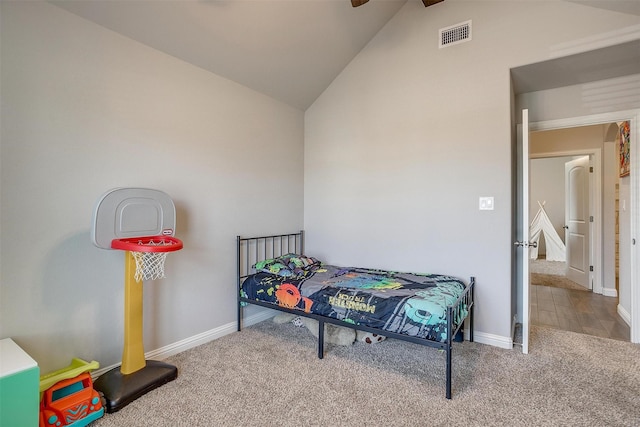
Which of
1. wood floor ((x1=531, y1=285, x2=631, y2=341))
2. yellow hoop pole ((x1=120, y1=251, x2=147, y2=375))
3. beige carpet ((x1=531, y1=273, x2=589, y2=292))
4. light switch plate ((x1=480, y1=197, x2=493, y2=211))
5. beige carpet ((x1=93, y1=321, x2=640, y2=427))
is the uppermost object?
light switch plate ((x1=480, y1=197, x2=493, y2=211))

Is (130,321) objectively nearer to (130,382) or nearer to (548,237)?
(130,382)

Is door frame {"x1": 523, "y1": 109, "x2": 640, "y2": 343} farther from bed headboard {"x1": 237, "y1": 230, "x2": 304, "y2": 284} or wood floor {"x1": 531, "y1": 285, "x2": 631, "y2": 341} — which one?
bed headboard {"x1": 237, "y1": 230, "x2": 304, "y2": 284}

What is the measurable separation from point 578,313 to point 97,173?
5.02 meters

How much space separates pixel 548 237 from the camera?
7344 millimetres

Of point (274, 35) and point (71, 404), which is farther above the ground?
point (274, 35)

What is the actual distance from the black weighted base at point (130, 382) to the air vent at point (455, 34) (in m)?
3.68

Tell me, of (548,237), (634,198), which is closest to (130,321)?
(634,198)

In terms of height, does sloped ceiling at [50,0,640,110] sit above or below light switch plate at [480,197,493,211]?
above

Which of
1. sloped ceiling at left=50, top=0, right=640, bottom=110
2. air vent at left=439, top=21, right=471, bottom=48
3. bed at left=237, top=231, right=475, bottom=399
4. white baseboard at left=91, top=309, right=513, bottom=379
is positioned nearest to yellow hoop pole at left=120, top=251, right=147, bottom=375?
white baseboard at left=91, top=309, right=513, bottom=379

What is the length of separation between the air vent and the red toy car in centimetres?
389

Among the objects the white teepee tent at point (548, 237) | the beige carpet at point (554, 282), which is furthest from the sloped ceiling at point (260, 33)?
the white teepee tent at point (548, 237)

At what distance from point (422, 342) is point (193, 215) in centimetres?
211

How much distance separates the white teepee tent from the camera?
7.15 metres

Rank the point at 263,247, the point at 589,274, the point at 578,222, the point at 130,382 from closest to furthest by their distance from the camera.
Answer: the point at 130,382 < the point at 263,247 < the point at 589,274 < the point at 578,222
